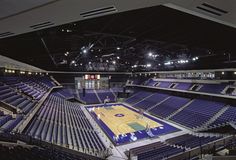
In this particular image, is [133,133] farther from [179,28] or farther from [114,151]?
[179,28]

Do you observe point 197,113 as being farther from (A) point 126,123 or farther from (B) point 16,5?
(B) point 16,5

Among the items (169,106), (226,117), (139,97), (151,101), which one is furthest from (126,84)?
(226,117)

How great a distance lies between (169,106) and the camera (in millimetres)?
21203

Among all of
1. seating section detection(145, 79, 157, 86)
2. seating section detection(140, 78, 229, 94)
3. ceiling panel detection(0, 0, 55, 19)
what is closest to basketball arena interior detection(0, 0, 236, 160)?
ceiling panel detection(0, 0, 55, 19)

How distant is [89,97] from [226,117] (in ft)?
76.9

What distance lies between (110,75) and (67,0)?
33.3 meters

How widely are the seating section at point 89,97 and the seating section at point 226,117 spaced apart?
21.0 metres

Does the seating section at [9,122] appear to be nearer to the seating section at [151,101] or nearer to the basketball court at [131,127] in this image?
the basketball court at [131,127]

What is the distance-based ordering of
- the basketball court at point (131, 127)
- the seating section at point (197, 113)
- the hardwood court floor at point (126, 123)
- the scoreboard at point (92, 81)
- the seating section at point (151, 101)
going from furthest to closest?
the scoreboard at point (92, 81), the seating section at point (151, 101), the hardwood court floor at point (126, 123), the seating section at point (197, 113), the basketball court at point (131, 127)

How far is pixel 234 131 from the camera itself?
1307 cm

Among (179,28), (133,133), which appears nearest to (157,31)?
(179,28)

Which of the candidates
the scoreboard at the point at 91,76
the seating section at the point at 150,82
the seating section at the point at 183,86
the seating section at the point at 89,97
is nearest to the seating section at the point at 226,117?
the seating section at the point at 183,86

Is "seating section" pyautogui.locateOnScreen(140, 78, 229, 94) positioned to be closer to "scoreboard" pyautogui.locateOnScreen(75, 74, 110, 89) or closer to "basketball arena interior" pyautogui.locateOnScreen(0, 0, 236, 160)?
"basketball arena interior" pyautogui.locateOnScreen(0, 0, 236, 160)

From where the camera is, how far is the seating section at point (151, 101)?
24.1m
